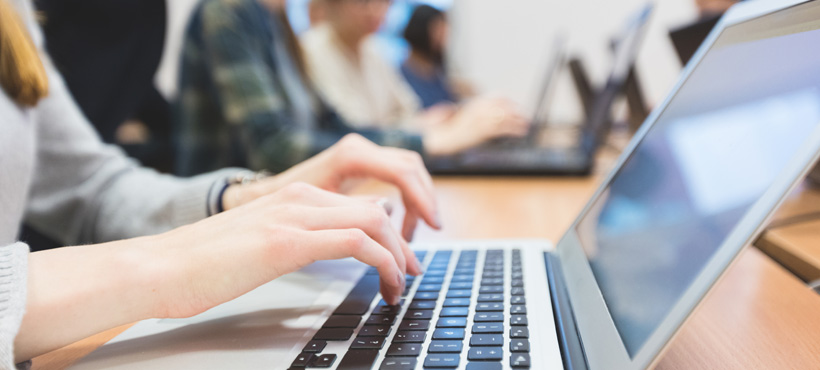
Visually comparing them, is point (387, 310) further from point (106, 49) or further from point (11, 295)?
point (106, 49)

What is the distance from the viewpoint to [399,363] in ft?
0.89

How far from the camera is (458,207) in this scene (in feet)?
2.70

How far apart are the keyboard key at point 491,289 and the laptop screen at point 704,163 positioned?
2.6 inches

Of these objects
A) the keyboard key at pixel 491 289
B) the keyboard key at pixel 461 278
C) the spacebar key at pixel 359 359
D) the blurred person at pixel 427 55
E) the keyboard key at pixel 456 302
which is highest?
the spacebar key at pixel 359 359

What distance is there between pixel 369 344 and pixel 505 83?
337cm

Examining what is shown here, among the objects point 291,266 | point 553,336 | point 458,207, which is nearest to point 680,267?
point 553,336

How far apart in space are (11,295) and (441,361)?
0.22 metres

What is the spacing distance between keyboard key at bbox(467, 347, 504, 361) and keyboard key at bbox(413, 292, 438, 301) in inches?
3.8

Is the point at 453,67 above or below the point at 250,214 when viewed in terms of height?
below

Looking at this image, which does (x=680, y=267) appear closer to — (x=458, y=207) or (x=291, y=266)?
(x=291, y=266)

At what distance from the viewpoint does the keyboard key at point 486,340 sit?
0.29 meters

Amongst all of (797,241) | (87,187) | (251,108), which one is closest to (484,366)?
(797,241)

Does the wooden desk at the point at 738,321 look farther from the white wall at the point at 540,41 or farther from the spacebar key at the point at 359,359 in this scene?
the white wall at the point at 540,41

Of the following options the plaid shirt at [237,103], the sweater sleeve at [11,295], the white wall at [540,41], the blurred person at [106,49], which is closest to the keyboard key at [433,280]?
the sweater sleeve at [11,295]
